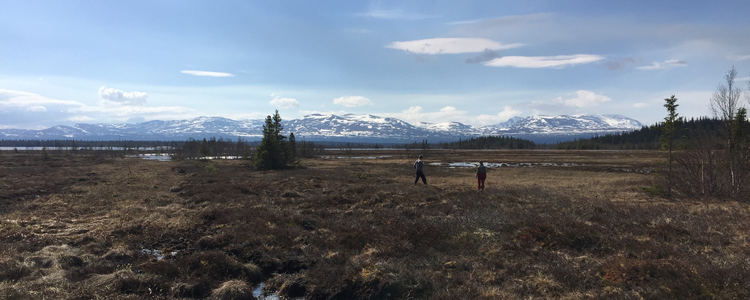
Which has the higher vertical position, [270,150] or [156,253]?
[270,150]

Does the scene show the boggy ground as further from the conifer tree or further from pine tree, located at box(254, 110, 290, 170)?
pine tree, located at box(254, 110, 290, 170)

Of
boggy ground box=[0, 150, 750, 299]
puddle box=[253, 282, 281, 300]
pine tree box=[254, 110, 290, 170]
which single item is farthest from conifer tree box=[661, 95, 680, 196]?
pine tree box=[254, 110, 290, 170]

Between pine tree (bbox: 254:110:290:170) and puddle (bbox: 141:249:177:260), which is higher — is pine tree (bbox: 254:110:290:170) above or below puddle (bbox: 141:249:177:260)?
above

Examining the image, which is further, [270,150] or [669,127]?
[270,150]

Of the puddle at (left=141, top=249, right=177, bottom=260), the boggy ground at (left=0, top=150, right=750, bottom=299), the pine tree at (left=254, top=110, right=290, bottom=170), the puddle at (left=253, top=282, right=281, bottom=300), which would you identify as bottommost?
the puddle at (left=253, top=282, right=281, bottom=300)

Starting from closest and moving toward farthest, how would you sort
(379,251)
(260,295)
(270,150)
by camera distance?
1. (260,295)
2. (379,251)
3. (270,150)

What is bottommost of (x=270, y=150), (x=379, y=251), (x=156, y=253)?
(x=156, y=253)

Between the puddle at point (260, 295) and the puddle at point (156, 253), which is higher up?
the puddle at point (156, 253)

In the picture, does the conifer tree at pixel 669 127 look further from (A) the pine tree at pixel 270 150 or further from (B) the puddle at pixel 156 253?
(A) the pine tree at pixel 270 150

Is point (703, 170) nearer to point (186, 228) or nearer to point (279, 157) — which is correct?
point (186, 228)

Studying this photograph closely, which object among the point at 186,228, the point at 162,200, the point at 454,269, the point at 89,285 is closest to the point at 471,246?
the point at 454,269

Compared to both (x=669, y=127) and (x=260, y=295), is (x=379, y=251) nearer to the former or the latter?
(x=260, y=295)

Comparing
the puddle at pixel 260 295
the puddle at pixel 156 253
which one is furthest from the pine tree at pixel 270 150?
the puddle at pixel 260 295

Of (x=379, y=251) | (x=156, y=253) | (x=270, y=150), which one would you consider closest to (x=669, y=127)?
(x=379, y=251)
